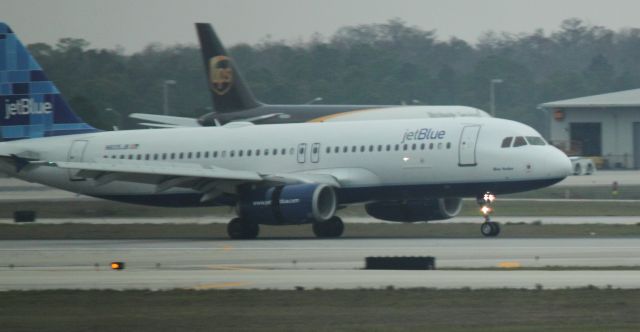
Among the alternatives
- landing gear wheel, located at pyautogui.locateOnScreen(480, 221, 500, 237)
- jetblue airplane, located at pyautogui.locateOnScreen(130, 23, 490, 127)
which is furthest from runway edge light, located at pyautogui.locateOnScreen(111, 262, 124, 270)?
jetblue airplane, located at pyautogui.locateOnScreen(130, 23, 490, 127)

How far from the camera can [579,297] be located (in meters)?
20.9

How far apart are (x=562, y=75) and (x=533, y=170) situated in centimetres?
11160

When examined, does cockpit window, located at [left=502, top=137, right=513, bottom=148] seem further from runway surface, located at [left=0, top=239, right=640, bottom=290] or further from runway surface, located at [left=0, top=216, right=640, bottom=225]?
runway surface, located at [left=0, top=216, right=640, bottom=225]

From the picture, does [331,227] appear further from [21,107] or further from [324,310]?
[324,310]

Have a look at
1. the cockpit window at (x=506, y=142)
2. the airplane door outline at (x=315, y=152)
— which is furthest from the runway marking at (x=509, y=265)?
the airplane door outline at (x=315, y=152)

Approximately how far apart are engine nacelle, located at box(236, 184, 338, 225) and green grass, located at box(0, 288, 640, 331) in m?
16.1

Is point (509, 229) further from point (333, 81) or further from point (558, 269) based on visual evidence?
point (333, 81)

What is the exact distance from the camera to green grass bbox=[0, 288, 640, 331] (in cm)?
1848

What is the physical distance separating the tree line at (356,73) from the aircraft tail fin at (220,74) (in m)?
30.1

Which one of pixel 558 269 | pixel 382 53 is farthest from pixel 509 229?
pixel 382 53

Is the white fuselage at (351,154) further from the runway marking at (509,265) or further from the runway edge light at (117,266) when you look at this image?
the runway edge light at (117,266)

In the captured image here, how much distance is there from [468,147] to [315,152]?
17.9ft

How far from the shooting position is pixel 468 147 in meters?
38.9

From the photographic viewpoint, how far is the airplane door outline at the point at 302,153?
137 feet
